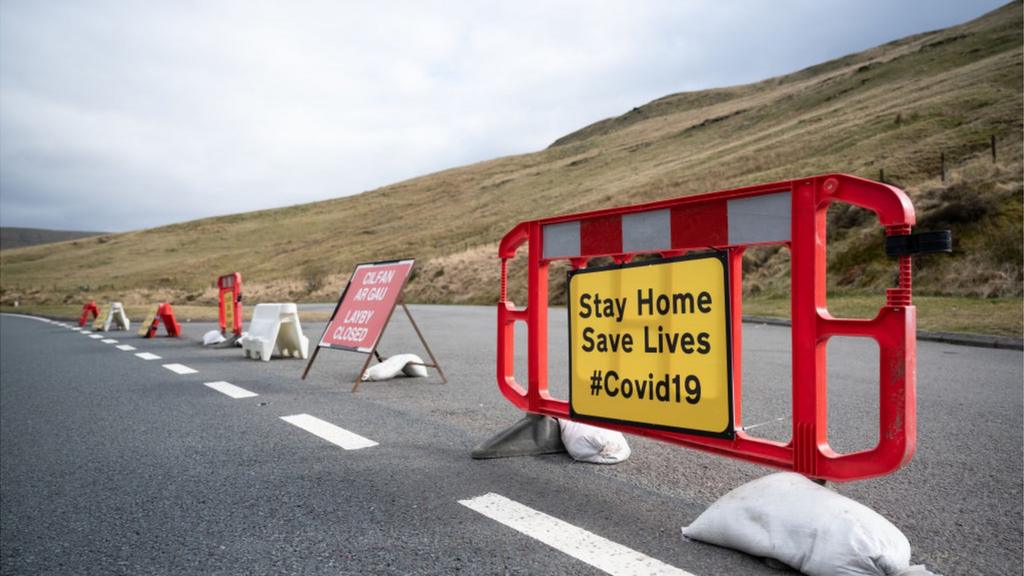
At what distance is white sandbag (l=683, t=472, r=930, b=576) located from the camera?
8.24 feet

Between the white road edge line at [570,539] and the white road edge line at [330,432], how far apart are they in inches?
55.7

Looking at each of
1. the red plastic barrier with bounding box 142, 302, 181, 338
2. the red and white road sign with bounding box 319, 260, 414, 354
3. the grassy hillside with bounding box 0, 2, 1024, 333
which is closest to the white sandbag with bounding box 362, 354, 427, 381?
the red and white road sign with bounding box 319, 260, 414, 354

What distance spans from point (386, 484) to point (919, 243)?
2687 millimetres

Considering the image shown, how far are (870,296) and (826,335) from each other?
59.3 ft

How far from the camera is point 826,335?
2.92 meters

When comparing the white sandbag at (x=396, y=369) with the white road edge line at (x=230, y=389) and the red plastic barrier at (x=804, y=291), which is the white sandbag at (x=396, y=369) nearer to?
the white road edge line at (x=230, y=389)

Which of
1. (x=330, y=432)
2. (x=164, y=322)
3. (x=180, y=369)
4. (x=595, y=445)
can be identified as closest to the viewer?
(x=595, y=445)

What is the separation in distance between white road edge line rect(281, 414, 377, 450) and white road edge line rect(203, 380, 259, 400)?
53.2 inches

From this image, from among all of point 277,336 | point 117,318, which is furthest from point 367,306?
point 117,318

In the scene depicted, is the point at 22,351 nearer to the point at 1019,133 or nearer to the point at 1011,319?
the point at 1011,319

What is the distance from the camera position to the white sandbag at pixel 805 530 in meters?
2.51

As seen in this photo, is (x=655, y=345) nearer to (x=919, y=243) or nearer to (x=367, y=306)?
(x=919, y=243)

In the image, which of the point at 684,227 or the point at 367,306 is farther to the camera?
the point at 367,306

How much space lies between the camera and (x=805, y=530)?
265 centimetres
